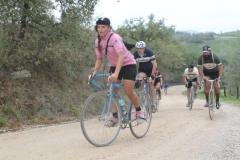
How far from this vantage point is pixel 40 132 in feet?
26.3

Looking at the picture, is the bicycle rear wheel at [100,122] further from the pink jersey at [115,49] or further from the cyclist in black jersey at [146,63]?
the cyclist in black jersey at [146,63]

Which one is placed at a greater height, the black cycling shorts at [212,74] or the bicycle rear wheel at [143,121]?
the black cycling shorts at [212,74]

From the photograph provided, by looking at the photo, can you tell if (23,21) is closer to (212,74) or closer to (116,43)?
(116,43)

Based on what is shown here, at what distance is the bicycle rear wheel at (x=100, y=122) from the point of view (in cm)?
589

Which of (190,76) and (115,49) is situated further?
(190,76)

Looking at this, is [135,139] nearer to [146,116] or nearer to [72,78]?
[146,116]

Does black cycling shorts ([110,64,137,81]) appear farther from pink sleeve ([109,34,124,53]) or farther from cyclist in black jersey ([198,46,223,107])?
cyclist in black jersey ([198,46,223,107])

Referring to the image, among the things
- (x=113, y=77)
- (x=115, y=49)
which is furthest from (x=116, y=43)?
(x=113, y=77)

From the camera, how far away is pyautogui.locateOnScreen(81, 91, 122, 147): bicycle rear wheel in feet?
19.3

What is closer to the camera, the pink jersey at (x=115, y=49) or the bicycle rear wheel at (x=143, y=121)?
the pink jersey at (x=115, y=49)

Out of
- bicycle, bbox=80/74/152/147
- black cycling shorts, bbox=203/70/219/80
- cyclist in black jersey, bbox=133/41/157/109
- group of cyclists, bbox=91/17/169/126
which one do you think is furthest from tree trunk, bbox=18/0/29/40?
black cycling shorts, bbox=203/70/219/80

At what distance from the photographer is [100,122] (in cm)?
611

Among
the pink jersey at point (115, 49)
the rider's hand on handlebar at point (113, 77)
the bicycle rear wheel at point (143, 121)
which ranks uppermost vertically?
the pink jersey at point (115, 49)

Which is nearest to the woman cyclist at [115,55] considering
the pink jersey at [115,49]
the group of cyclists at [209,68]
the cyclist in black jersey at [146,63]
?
the pink jersey at [115,49]
